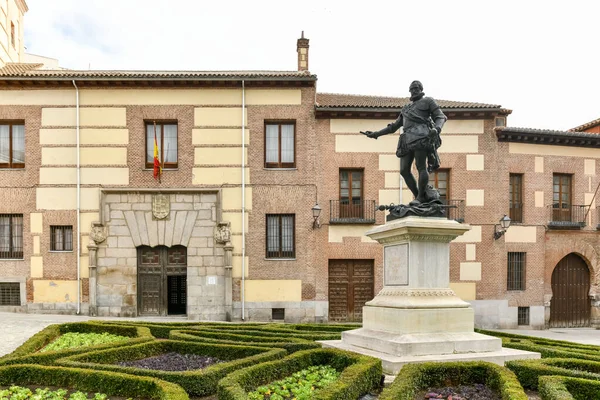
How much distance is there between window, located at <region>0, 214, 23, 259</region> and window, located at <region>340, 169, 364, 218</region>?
41.4 feet

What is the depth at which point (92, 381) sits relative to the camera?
692cm

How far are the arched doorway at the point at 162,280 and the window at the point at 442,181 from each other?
1048 cm

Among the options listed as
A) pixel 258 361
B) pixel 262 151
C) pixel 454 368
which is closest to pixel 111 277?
pixel 262 151

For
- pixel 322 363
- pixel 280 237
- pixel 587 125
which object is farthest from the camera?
pixel 587 125

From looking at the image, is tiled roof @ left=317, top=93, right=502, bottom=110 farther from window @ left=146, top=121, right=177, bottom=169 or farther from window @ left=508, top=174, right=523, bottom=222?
window @ left=146, top=121, right=177, bottom=169

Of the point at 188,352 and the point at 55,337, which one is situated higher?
the point at 188,352

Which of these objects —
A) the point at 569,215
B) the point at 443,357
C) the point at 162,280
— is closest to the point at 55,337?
the point at 162,280

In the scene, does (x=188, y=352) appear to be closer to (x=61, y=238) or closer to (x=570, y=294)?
(x=61, y=238)

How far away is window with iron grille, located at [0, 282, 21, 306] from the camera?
765 inches

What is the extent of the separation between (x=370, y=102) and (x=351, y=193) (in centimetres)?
434

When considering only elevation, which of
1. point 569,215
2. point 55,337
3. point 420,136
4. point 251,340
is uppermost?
point 420,136

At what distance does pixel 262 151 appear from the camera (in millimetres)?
20125

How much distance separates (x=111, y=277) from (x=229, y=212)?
513 cm

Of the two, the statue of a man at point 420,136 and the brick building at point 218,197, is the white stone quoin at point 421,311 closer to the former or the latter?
the statue of a man at point 420,136
